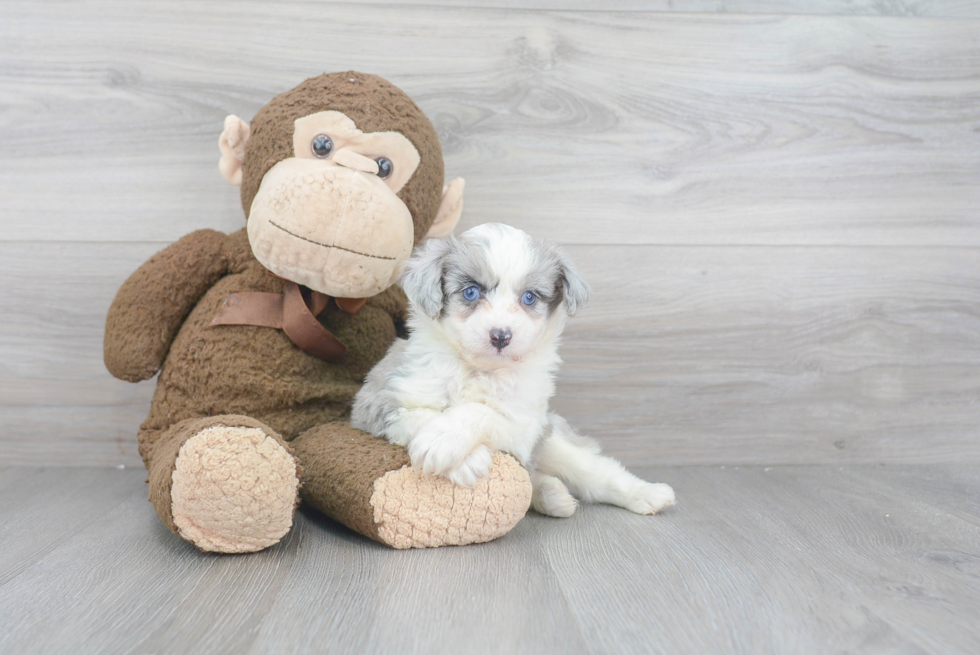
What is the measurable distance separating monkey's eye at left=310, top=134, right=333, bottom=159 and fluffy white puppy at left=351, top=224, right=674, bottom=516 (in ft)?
0.82

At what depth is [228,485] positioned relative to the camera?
1.06m

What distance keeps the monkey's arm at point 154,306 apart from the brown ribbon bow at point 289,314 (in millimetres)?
90

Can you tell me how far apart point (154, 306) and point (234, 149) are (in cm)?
35

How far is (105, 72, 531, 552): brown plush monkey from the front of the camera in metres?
1.11

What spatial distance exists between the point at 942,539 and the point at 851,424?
1.96 feet

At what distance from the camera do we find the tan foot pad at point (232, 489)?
106 cm

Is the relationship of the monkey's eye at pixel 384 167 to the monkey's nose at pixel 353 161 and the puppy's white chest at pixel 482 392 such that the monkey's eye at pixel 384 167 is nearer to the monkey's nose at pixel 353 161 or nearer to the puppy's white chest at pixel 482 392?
the monkey's nose at pixel 353 161

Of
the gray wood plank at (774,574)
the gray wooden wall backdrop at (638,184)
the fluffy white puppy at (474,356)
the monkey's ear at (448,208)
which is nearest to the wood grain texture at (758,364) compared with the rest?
the gray wooden wall backdrop at (638,184)

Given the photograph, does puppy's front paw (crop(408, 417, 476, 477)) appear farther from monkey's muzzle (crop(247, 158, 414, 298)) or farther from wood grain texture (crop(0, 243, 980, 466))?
wood grain texture (crop(0, 243, 980, 466))

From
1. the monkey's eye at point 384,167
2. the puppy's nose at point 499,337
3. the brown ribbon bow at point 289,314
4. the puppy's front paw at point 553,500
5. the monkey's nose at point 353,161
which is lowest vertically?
the puppy's front paw at point 553,500

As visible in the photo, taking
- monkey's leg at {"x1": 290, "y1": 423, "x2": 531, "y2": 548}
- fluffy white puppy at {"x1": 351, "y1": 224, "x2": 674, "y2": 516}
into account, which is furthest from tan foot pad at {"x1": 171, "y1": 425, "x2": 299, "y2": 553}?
fluffy white puppy at {"x1": 351, "y1": 224, "x2": 674, "y2": 516}

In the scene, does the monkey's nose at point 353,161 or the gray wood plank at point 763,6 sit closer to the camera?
the monkey's nose at point 353,161

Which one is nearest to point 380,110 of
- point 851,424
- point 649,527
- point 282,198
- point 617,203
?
point 282,198

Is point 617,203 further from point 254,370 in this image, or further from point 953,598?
point 953,598
